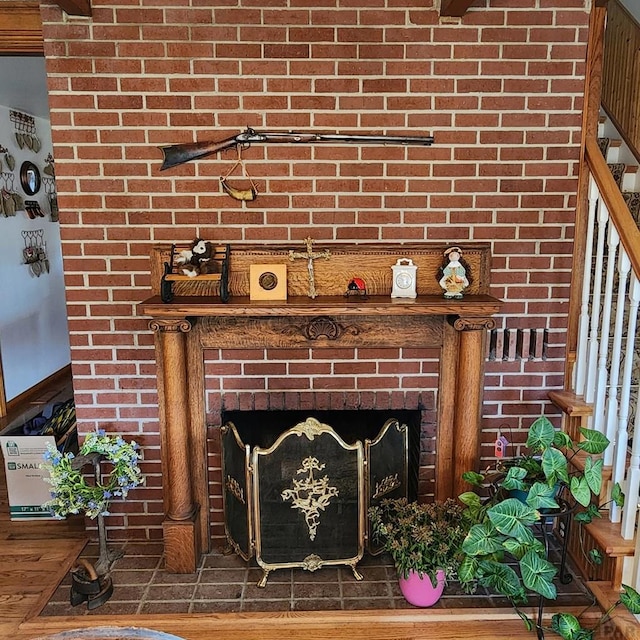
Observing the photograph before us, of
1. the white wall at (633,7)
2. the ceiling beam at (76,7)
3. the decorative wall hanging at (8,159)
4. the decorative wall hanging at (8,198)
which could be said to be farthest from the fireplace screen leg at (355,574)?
the white wall at (633,7)

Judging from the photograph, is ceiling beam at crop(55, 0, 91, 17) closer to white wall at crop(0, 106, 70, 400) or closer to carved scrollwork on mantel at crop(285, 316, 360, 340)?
carved scrollwork on mantel at crop(285, 316, 360, 340)

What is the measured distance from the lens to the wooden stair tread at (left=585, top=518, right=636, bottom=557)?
1.96 m

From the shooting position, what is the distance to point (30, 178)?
4.61 m

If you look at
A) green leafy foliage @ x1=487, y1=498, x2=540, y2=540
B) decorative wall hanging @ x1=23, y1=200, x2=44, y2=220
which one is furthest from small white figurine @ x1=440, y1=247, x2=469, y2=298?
decorative wall hanging @ x1=23, y1=200, x2=44, y2=220

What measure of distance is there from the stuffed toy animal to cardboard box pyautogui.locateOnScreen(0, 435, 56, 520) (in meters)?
1.13

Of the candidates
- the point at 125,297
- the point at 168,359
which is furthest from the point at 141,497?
the point at 125,297

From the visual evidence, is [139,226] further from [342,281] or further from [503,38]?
[503,38]

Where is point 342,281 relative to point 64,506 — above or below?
above

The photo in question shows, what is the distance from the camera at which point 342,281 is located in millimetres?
2348

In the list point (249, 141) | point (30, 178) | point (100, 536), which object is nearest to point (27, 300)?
point (30, 178)

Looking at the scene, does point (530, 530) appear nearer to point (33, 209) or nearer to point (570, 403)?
point (570, 403)

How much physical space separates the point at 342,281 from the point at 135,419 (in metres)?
1.03

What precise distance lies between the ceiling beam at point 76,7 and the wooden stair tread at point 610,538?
102 inches

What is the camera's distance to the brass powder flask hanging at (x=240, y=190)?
2.27 metres
